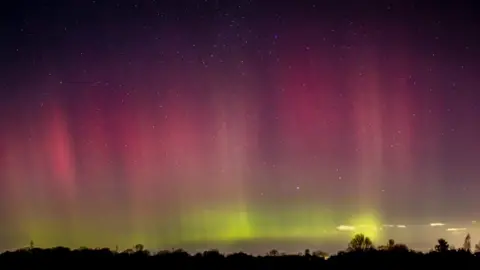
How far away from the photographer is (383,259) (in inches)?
2576

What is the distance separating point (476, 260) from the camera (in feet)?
210

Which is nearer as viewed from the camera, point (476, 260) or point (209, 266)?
point (476, 260)

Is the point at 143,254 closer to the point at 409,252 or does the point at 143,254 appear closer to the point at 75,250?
the point at 75,250

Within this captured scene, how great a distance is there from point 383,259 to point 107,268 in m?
27.3

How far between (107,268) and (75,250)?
11402mm

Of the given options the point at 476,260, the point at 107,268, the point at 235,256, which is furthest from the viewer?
the point at 235,256

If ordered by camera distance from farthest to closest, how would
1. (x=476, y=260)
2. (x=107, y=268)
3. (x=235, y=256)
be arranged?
(x=235, y=256)
(x=107, y=268)
(x=476, y=260)

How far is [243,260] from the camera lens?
7288cm

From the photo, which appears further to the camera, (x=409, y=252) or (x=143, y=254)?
(x=143, y=254)

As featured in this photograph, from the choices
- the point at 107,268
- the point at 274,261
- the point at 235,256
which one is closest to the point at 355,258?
the point at 274,261

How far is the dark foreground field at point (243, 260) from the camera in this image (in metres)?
64.8

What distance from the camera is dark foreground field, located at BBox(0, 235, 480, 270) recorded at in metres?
64.8

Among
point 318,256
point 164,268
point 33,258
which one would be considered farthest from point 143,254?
point 318,256

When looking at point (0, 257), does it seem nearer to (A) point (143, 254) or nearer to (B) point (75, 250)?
(B) point (75, 250)
